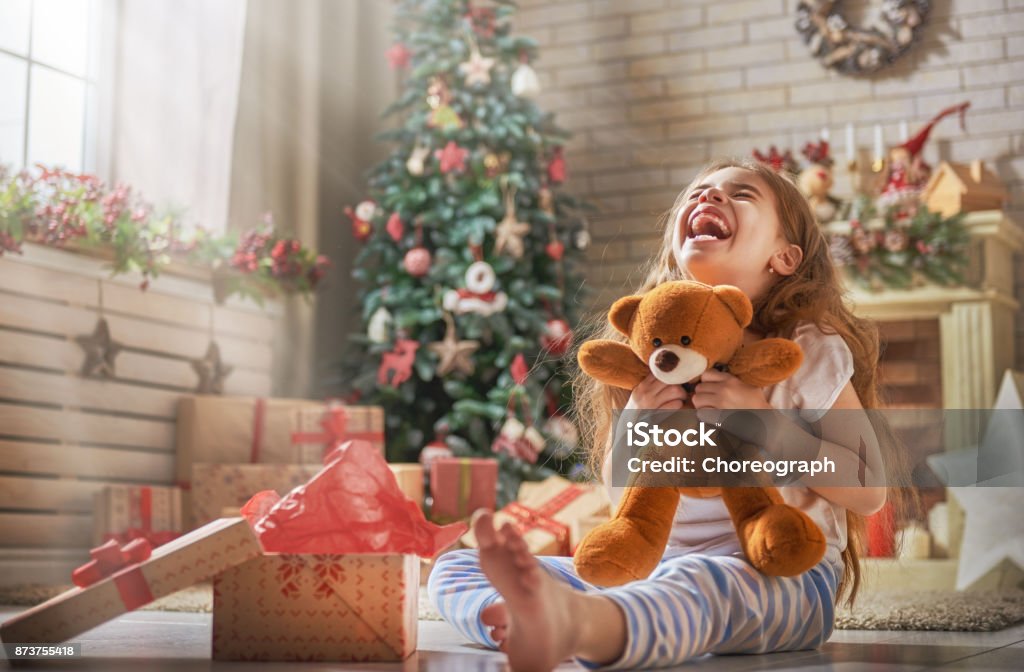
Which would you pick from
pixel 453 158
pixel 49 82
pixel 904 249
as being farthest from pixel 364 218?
pixel 904 249

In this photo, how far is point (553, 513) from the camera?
8.88 feet

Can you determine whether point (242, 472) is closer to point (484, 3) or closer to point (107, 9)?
point (107, 9)

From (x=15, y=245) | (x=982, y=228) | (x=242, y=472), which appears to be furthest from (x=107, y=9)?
(x=982, y=228)

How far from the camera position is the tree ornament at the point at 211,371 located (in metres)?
3.19

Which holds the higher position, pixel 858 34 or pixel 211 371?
pixel 858 34

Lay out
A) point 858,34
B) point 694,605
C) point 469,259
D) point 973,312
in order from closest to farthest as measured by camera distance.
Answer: point 694,605 → point 973,312 → point 469,259 → point 858,34

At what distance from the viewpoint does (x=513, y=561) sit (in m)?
0.95

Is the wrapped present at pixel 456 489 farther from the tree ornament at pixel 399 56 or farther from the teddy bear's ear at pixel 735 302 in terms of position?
the teddy bear's ear at pixel 735 302

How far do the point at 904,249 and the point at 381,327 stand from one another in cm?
156

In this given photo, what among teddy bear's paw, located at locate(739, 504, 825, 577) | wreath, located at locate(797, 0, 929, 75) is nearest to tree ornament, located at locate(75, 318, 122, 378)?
teddy bear's paw, located at locate(739, 504, 825, 577)

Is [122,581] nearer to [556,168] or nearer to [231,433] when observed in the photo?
[231,433]

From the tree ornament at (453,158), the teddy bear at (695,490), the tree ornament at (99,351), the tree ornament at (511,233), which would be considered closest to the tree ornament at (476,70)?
the tree ornament at (453,158)

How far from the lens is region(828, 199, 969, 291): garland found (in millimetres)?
3307

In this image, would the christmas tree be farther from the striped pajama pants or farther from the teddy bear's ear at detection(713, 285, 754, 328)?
the teddy bear's ear at detection(713, 285, 754, 328)
